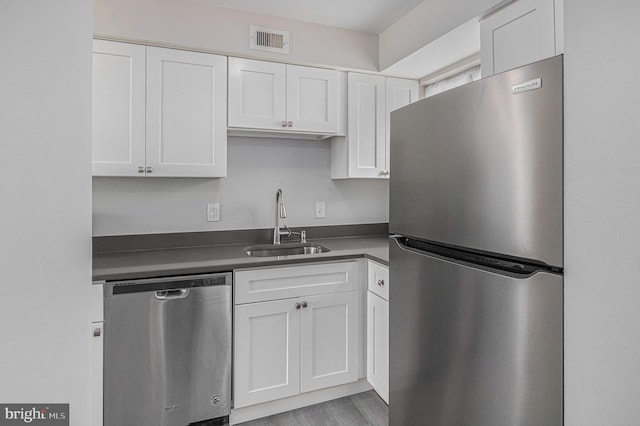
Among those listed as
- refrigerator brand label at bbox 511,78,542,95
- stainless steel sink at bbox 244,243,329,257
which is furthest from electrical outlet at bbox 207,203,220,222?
refrigerator brand label at bbox 511,78,542,95

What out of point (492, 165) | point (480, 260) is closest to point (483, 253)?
point (480, 260)

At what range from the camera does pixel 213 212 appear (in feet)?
7.69

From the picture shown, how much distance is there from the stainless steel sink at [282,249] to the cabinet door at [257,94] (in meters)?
0.80

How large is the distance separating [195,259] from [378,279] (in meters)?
1.03

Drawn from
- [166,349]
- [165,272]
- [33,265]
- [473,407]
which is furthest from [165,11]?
[473,407]

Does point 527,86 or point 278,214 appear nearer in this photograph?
point 527,86

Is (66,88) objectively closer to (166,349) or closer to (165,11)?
(166,349)

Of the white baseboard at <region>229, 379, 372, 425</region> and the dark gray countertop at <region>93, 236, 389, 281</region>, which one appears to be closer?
the dark gray countertop at <region>93, 236, 389, 281</region>

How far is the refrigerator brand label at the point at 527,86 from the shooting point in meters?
0.78

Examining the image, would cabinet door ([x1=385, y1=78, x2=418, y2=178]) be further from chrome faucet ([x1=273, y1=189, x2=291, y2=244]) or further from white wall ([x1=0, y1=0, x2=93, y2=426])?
white wall ([x1=0, y1=0, x2=93, y2=426])

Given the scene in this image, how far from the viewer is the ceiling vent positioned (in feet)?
7.01

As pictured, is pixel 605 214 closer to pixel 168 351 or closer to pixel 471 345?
pixel 471 345

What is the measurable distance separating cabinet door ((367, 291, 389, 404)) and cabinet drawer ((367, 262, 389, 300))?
0.11 ft

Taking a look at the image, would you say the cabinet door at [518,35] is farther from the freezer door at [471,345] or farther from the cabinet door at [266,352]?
the cabinet door at [266,352]
